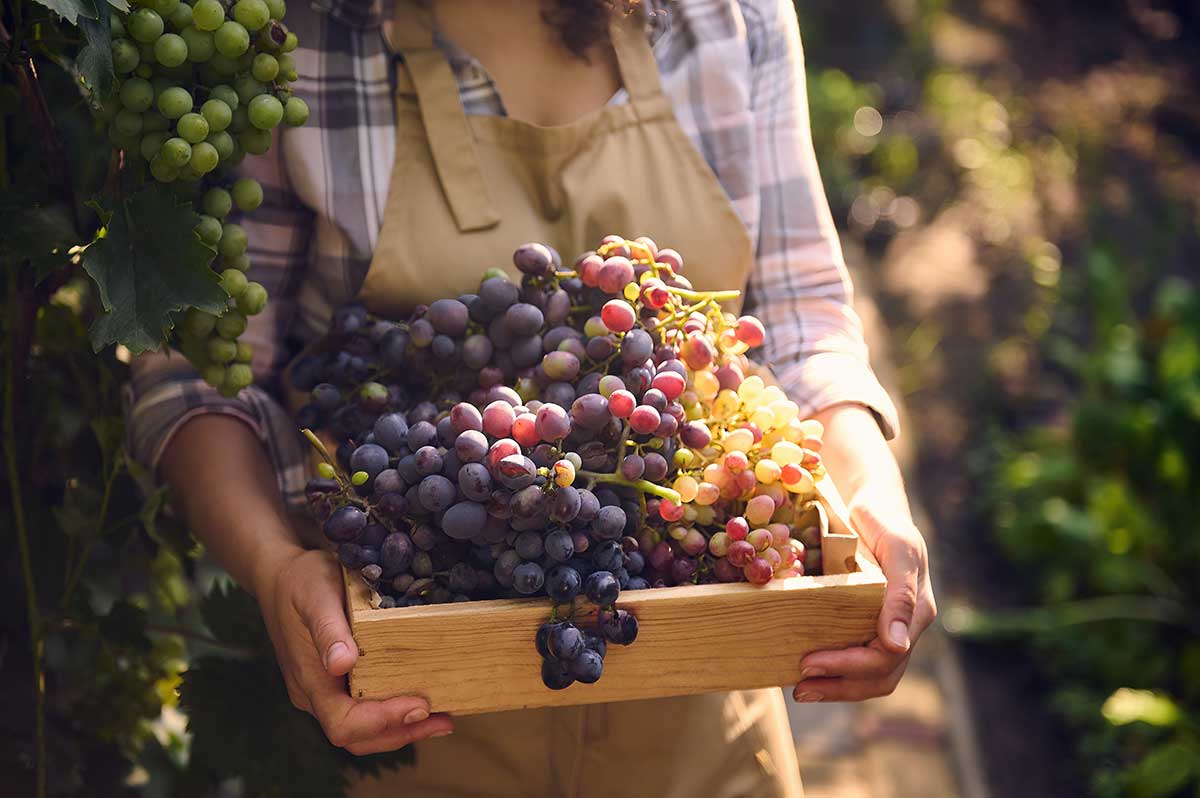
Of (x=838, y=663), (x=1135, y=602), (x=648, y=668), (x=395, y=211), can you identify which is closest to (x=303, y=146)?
(x=395, y=211)

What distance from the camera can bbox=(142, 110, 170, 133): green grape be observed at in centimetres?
88

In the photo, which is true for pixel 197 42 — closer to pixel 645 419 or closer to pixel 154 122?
pixel 154 122

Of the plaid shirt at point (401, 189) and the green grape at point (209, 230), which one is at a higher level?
the green grape at point (209, 230)

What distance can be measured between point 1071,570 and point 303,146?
2.18 meters

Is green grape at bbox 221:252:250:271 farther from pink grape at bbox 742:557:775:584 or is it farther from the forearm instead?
pink grape at bbox 742:557:775:584

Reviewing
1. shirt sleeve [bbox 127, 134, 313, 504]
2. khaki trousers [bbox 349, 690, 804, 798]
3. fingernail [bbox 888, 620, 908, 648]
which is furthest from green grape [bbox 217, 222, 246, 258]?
fingernail [bbox 888, 620, 908, 648]

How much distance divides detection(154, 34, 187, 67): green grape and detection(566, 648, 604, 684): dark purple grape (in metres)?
0.54

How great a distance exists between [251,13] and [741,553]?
57cm

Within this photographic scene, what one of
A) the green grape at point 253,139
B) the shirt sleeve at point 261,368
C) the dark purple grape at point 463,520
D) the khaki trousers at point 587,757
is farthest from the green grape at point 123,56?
the khaki trousers at point 587,757

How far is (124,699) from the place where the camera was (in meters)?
1.27

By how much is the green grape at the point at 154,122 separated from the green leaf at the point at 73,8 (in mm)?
87

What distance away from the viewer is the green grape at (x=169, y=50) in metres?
0.85

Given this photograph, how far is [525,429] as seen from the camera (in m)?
0.94

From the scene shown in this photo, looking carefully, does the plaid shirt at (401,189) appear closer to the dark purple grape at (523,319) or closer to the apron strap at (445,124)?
the apron strap at (445,124)
